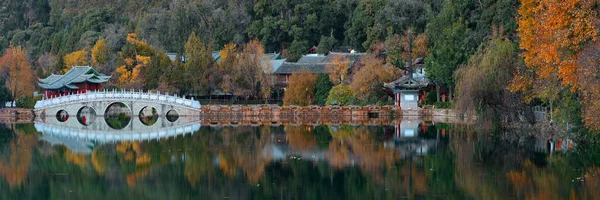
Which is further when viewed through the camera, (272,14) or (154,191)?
(272,14)

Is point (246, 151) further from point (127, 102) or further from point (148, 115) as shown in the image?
point (148, 115)

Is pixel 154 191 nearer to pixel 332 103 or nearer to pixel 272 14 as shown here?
pixel 332 103

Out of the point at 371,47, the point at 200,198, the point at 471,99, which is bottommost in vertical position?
the point at 200,198

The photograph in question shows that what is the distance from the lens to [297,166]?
26.3 meters

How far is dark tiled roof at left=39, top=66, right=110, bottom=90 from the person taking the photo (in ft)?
209

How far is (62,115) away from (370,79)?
19.0 metres

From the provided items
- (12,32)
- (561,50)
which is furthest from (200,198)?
(12,32)

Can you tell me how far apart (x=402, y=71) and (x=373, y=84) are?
9.45 feet

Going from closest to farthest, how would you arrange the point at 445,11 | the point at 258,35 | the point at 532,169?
the point at 532,169
the point at 445,11
the point at 258,35

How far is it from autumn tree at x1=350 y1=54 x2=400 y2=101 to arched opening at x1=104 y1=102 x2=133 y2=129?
1295 centimetres

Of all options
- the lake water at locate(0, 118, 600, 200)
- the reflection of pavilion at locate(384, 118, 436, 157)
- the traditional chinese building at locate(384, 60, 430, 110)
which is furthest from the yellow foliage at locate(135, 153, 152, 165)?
the traditional chinese building at locate(384, 60, 430, 110)

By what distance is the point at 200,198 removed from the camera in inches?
824

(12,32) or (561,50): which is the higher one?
(12,32)

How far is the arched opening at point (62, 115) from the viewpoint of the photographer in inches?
2146
